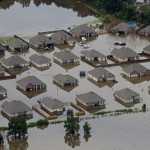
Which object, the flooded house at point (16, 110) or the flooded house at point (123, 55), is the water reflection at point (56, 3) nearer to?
the flooded house at point (123, 55)

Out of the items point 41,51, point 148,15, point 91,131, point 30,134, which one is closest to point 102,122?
point 91,131

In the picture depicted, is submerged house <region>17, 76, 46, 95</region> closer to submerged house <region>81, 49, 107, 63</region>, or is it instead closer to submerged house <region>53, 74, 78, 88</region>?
submerged house <region>53, 74, 78, 88</region>

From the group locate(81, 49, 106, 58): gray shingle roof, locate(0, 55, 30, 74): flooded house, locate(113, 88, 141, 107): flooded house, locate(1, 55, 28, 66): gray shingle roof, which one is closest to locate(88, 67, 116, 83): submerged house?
locate(113, 88, 141, 107): flooded house

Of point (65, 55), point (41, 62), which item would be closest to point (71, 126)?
point (41, 62)

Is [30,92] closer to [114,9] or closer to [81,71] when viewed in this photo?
[81,71]

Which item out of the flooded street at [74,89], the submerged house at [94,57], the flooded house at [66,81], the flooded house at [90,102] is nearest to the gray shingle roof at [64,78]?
the flooded house at [66,81]
